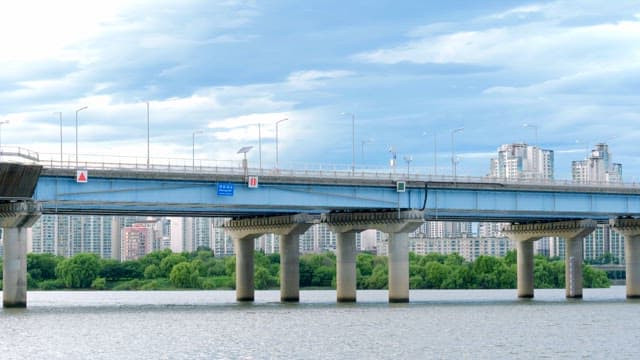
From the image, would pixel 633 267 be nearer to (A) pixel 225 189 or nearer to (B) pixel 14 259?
(A) pixel 225 189

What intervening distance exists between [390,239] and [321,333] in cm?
4534

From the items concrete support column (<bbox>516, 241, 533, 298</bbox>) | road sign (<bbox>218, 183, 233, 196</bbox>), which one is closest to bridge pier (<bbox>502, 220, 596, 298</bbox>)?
concrete support column (<bbox>516, 241, 533, 298</bbox>)

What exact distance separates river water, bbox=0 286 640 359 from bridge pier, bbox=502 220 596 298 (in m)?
26.5

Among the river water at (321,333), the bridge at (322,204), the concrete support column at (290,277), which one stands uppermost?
the bridge at (322,204)

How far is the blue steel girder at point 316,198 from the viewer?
11069 cm

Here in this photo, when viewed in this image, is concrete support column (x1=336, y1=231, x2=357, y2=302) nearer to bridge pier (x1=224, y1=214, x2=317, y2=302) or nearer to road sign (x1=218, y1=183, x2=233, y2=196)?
bridge pier (x1=224, y1=214, x2=317, y2=302)

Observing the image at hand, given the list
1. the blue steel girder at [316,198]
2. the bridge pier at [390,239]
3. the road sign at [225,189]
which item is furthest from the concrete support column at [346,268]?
the road sign at [225,189]

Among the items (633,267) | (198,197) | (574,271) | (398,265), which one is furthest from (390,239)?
(633,267)

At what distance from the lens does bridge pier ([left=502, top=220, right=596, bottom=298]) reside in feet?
475

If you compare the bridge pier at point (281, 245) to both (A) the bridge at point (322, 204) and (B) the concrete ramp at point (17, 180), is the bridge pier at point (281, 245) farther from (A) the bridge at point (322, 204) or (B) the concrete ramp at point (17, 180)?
(B) the concrete ramp at point (17, 180)

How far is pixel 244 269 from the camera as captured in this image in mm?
139625

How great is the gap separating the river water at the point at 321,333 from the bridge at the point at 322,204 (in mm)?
9322

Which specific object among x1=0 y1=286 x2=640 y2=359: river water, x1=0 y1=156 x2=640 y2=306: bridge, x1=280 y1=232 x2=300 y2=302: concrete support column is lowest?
x1=0 y1=286 x2=640 y2=359: river water

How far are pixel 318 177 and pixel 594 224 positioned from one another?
38341 millimetres
